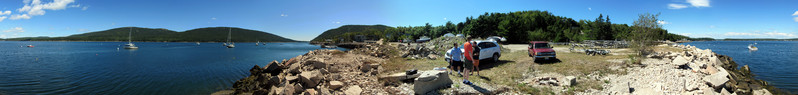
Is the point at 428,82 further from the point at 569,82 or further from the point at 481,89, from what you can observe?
the point at 569,82

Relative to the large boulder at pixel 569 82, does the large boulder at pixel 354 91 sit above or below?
below

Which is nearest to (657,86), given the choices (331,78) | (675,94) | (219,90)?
(675,94)

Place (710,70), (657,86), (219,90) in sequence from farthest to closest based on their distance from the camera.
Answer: (219,90) < (710,70) < (657,86)

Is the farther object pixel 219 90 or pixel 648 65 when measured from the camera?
pixel 219 90

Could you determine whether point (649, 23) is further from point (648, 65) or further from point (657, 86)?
point (657, 86)

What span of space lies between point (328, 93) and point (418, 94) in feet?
8.53

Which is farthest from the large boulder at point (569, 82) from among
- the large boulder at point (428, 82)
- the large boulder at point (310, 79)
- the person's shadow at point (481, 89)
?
the large boulder at point (310, 79)

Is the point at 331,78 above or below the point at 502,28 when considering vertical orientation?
below

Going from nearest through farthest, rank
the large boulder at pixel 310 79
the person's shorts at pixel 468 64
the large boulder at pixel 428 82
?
the large boulder at pixel 428 82
the person's shorts at pixel 468 64
the large boulder at pixel 310 79

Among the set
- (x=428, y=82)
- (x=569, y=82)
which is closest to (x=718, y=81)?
(x=569, y=82)

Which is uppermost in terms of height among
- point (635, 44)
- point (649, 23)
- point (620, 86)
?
point (649, 23)

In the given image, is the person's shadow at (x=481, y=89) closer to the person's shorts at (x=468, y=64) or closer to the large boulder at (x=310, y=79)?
the person's shorts at (x=468, y=64)

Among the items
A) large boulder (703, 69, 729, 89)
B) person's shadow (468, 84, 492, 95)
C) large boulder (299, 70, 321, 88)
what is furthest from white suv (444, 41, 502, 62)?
large boulder (703, 69, 729, 89)

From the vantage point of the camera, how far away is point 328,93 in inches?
325
